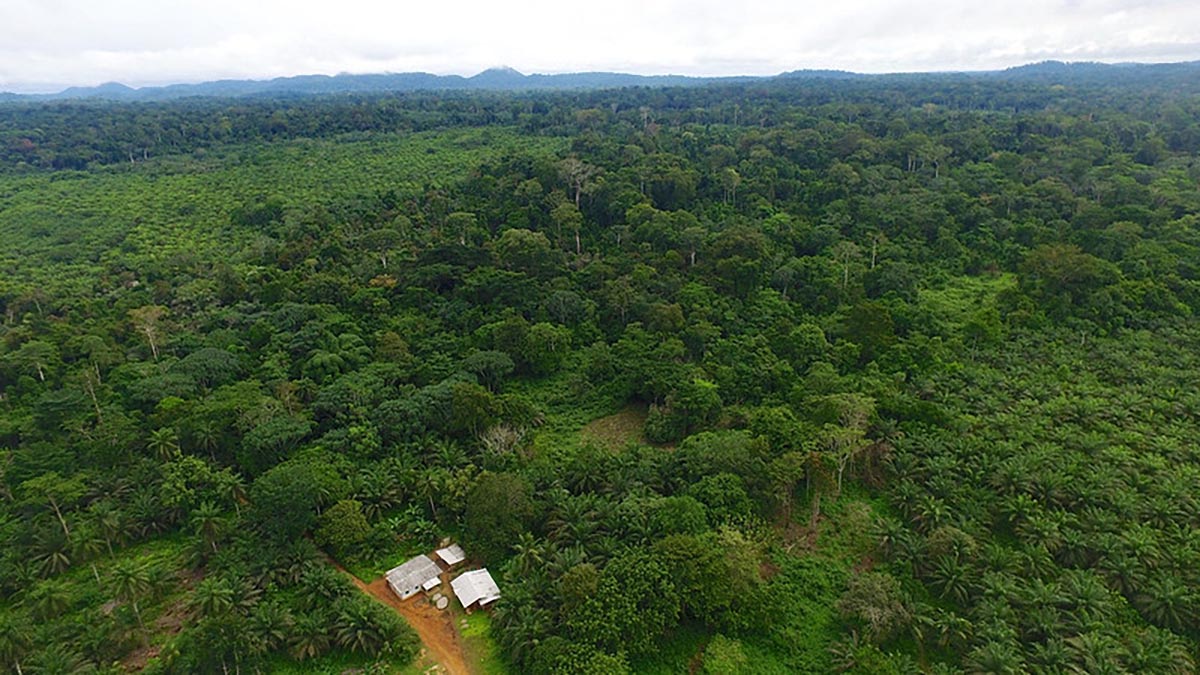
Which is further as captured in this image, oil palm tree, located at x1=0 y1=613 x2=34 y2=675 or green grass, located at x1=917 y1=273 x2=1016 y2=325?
green grass, located at x1=917 y1=273 x2=1016 y2=325

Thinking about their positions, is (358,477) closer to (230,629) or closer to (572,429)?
(230,629)

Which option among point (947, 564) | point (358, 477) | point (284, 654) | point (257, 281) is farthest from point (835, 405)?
Answer: point (257, 281)

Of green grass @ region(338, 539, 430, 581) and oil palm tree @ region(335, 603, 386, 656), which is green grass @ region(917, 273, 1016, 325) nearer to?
green grass @ region(338, 539, 430, 581)

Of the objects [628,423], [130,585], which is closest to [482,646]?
[130,585]

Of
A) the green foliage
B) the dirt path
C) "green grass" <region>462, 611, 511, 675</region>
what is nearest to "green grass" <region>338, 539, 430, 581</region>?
the dirt path

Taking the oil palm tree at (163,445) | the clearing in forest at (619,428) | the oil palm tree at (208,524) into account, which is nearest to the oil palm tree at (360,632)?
the oil palm tree at (208,524)

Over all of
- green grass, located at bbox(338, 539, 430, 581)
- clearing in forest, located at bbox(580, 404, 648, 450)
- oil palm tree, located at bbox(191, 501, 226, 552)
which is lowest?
green grass, located at bbox(338, 539, 430, 581)

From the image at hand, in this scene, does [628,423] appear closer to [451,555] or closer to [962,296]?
[451,555]
